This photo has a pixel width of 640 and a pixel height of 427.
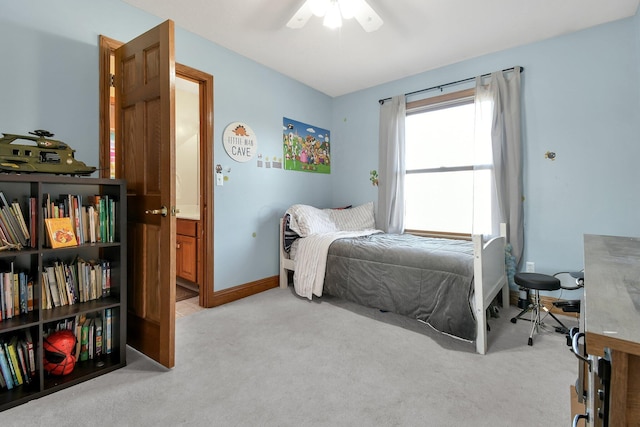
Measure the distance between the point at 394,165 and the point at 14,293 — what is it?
11.1 ft

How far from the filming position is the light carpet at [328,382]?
4.68 feet

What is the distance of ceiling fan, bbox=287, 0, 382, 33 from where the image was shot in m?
2.07

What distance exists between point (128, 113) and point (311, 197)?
2332mm

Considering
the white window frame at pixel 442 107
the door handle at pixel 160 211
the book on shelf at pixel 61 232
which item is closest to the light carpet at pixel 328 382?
the book on shelf at pixel 61 232

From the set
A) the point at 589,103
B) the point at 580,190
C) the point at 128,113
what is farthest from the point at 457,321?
the point at 128,113

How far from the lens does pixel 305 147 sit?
3.90 meters

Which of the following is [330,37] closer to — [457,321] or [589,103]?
[589,103]

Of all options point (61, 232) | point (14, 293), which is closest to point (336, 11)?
point (61, 232)

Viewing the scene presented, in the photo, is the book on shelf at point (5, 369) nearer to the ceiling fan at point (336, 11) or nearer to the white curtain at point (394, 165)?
the ceiling fan at point (336, 11)

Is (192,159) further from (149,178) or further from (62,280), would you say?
(62,280)

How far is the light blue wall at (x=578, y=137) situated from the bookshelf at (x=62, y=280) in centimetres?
340

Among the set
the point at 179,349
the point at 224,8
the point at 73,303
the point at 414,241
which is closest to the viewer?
the point at 73,303

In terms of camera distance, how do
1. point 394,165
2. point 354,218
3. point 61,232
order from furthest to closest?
1. point 354,218
2. point 394,165
3. point 61,232

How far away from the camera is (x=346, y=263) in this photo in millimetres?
2832
